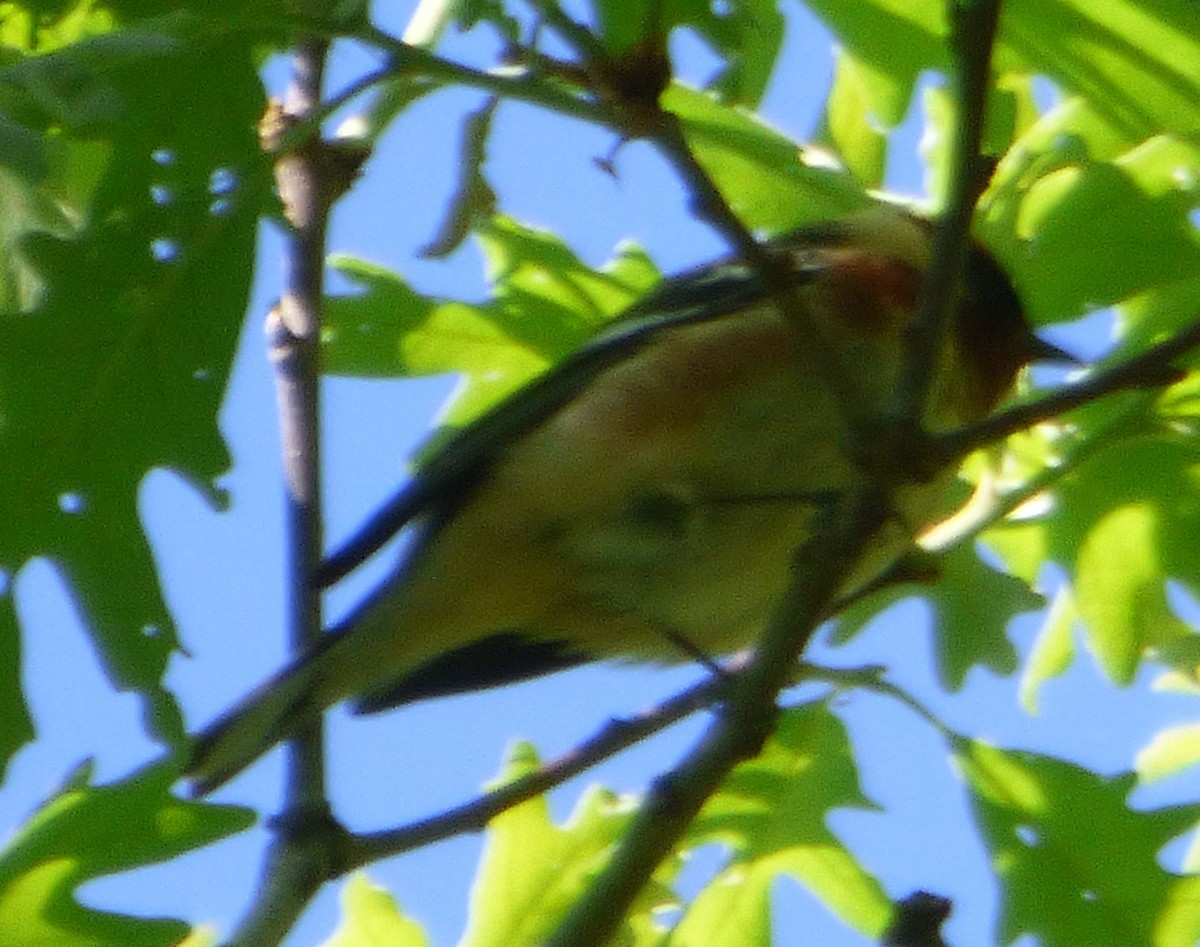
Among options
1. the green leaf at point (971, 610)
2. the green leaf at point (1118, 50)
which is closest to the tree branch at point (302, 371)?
the green leaf at point (971, 610)

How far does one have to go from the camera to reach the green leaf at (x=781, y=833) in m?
2.79

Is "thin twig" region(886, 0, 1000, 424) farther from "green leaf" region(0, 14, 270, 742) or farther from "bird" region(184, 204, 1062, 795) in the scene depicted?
"bird" region(184, 204, 1062, 795)

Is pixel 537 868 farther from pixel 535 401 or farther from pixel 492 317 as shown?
pixel 492 317

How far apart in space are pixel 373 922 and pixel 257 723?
392mm

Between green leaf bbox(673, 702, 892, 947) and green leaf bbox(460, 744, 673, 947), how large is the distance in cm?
12

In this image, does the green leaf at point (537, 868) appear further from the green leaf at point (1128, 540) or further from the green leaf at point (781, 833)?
the green leaf at point (1128, 540)

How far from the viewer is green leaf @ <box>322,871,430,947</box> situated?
2.78m

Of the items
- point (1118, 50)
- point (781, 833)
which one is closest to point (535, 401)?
point (781, 833)

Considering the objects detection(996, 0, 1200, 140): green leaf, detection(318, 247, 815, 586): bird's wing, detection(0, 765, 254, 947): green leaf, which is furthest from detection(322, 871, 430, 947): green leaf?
detection(996, 0, 1200, 140): green leaf

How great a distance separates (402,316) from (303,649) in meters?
0.60

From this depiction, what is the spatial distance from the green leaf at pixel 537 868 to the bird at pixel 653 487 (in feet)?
1.34

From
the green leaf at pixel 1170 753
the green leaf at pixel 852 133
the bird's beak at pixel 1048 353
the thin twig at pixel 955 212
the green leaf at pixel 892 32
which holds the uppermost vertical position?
the bird's beak at pixel 1048 353

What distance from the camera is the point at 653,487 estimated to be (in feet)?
10.7

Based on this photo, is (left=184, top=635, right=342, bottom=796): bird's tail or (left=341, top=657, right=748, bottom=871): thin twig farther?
(left=184, top=635, right=342, bottom=796): bird's tail
